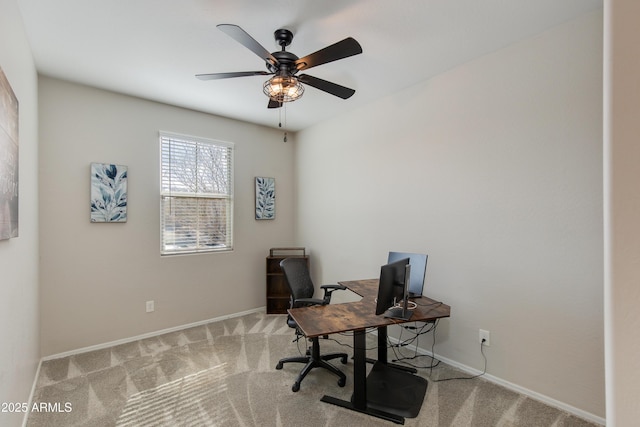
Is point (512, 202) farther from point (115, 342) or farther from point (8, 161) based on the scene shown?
point (115, 342)

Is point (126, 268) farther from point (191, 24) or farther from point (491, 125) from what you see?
point (491, 125)

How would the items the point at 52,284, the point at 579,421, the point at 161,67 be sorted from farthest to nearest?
the point at 52,284, the point at 161,67, the point at 579,421

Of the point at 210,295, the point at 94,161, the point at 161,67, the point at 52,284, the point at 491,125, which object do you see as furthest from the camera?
the point at 210,295

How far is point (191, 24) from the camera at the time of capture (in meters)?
2.06

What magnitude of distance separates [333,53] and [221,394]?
264 cm

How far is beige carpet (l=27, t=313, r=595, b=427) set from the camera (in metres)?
1.98

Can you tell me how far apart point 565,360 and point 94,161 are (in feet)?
15.0

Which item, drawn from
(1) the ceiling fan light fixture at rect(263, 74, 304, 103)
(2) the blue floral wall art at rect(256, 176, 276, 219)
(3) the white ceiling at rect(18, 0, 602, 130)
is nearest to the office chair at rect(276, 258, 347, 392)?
(1) the ceiling fan light fixture at rect(263, 74, 304, 103)

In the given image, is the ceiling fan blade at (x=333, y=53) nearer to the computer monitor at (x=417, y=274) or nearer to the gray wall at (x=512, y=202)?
the gray wall at (x=512, y=202)

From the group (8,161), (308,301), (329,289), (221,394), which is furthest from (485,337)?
(8,161)

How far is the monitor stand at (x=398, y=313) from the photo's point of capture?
2.10 m

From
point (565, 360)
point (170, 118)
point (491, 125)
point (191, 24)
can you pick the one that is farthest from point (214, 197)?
point (565, 360)

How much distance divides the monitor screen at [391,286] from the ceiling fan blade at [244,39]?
63.0 inches

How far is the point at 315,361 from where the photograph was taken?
2.52 metres
